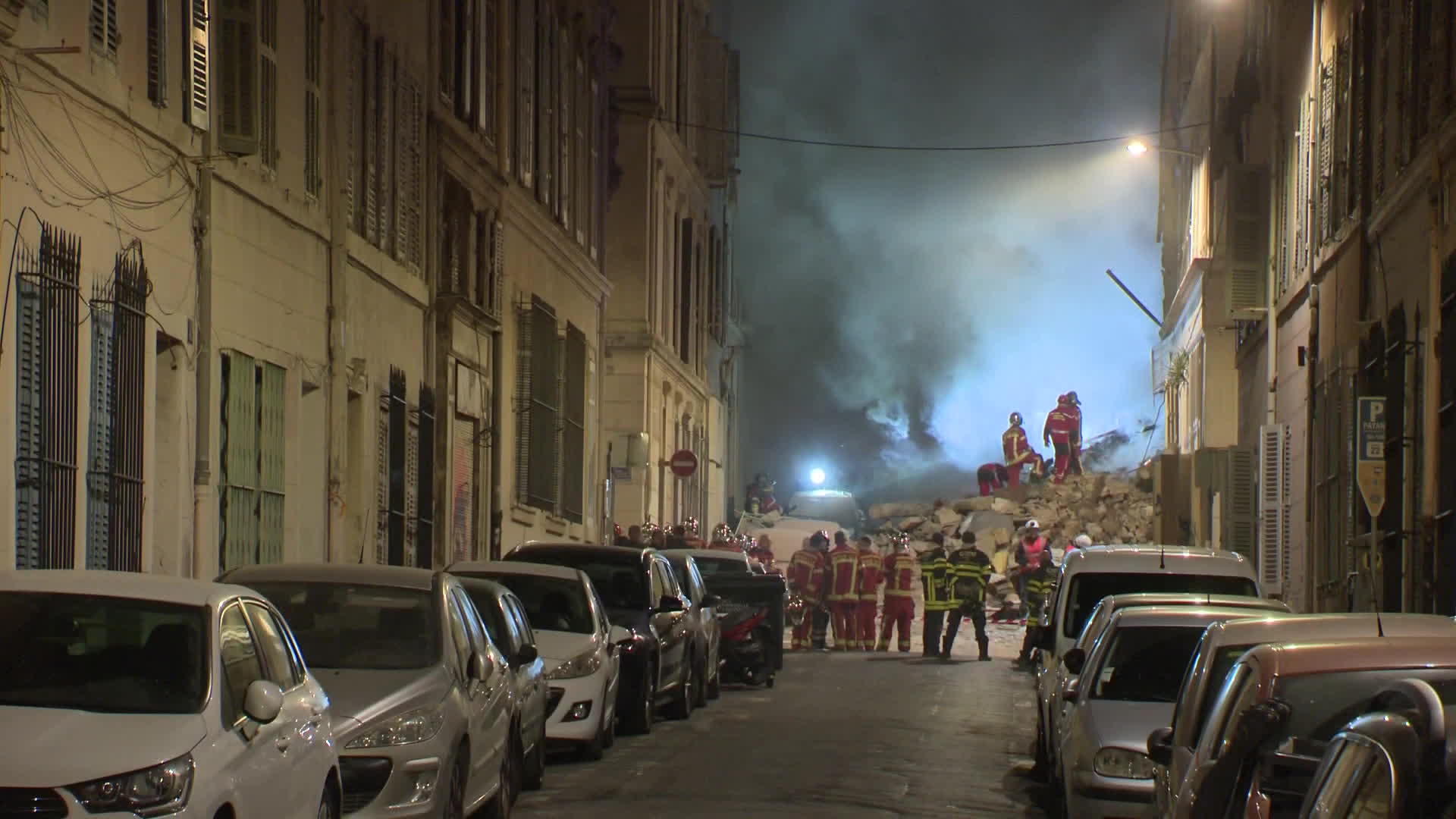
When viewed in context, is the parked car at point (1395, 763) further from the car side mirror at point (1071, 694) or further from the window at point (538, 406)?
the window at point (538, 406)

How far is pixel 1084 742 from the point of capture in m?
12.0

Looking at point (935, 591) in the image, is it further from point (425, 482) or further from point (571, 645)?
point (571, 645)

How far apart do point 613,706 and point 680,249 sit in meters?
33.8

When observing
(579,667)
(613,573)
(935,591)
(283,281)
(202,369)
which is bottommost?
(935,591)

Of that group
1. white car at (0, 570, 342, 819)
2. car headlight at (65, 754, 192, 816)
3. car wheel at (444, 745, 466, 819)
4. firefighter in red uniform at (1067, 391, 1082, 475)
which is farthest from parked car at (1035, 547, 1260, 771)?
firefighter in red uniform at (1067, 391, 1082, 475)

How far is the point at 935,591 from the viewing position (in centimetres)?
3228

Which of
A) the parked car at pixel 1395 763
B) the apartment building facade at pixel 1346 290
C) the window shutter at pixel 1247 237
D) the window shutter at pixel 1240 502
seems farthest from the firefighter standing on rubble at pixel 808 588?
the parked car at pixel 1395 763

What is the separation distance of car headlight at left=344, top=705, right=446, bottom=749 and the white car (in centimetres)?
116

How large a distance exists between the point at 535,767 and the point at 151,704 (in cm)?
647

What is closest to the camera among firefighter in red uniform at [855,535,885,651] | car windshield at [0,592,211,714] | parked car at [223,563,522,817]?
car windshield at [0,592,211,714]

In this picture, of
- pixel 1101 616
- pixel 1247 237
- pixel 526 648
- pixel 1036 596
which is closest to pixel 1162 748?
pixel 526 648

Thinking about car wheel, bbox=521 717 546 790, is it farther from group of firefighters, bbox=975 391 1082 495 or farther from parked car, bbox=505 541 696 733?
group of firefighters, bbox=975 391 1082 495

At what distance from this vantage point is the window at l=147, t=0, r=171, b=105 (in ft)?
55.6

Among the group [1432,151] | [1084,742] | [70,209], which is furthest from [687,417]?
[1084,742]
